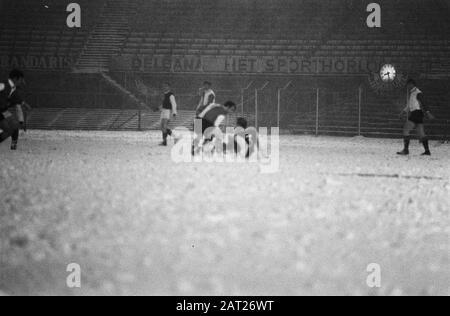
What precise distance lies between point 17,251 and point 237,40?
2967cm

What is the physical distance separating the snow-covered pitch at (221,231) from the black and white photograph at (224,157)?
3 cm

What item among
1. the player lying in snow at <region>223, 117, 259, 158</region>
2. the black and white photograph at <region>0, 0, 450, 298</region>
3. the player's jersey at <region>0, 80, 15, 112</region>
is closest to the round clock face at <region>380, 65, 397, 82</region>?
the black and white photograph at <region>0, 0, 450, 298</region>

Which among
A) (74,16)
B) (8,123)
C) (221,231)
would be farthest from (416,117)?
(74,16)

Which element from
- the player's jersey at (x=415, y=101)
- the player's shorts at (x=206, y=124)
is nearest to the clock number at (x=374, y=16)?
the player's jersey at (x=415, y=101)

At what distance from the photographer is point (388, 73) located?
30.0m

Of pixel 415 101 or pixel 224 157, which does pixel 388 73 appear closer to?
pixel 415 101

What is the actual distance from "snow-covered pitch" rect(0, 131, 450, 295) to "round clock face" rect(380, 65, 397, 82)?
18981mm

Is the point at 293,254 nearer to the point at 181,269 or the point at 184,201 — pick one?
the point at 181,269

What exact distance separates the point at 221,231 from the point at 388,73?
25.6 m

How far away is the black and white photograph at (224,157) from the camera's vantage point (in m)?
4.46

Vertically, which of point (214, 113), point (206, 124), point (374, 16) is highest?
point (374, 16)

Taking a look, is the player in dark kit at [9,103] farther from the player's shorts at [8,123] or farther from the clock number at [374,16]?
the clock number at [374,16]

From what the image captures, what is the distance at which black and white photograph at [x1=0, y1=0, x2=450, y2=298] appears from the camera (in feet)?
14.6
